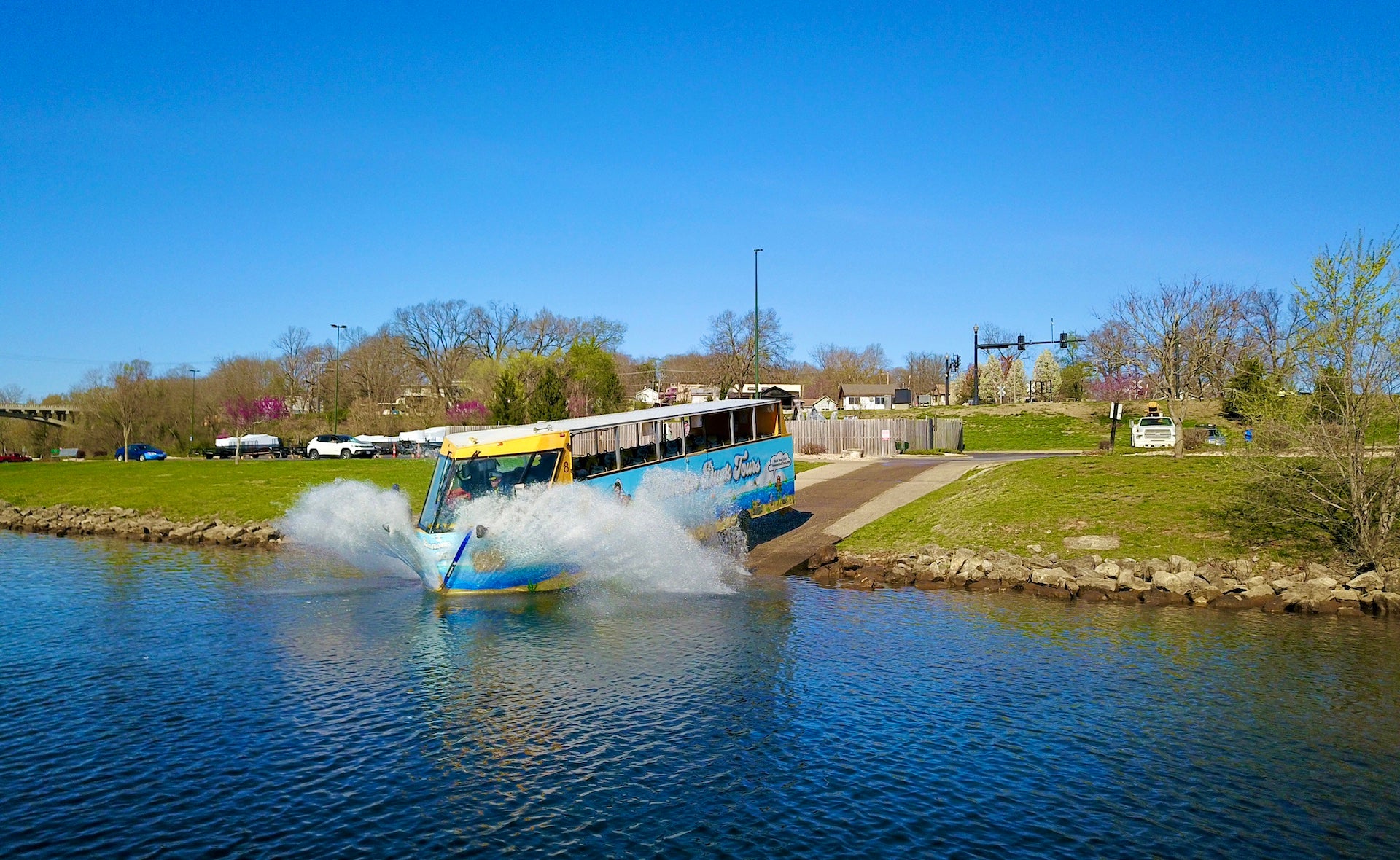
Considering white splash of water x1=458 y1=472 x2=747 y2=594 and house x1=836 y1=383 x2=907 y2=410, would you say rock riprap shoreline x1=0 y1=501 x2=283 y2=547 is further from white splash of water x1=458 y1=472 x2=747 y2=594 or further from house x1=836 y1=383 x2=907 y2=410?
house x1=836 y1=383 x2=907 y2=410

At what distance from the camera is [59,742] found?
11664 millimetres

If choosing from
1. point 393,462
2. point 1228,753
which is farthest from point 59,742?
point 393,462

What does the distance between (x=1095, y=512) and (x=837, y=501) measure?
30.8 feet

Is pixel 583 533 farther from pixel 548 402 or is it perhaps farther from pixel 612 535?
pixel 548 402

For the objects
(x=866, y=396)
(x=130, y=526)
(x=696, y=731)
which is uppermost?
(x=866, y=396)

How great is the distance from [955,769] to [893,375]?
191 metres

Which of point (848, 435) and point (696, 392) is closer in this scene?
point (848, 435)

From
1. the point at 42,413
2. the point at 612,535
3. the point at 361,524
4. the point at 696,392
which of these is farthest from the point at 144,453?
the point at 612,535

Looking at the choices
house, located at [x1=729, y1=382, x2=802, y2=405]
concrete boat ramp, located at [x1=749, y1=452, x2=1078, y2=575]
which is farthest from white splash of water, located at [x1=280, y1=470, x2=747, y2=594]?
house, located at [x1=729, y1=382, x2=802, y2=405]

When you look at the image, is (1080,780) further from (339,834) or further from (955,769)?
(339,834)

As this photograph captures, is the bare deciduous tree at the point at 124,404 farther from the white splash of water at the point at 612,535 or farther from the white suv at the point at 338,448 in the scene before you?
the white splash of water at the point at 612,535

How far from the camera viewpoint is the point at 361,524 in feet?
81.0

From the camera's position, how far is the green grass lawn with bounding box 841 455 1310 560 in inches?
894

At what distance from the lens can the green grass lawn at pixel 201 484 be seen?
38.9m
